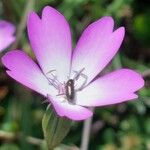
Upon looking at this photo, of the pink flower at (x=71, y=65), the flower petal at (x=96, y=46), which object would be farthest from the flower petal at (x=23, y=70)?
the flower petal at (x=96, y=46)

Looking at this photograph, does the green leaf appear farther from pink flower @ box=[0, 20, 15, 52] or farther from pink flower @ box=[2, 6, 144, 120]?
pink flower @ box=[0, 20, 15, 52]

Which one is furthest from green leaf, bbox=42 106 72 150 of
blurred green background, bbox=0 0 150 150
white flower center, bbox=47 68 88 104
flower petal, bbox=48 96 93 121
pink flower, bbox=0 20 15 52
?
blurred green background, bbox=0 0 150 150

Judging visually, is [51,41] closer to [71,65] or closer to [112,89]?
[71,65]

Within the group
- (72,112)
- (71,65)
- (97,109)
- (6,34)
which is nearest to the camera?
(72,112)

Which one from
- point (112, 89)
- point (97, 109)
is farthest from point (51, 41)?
point (97, 109)

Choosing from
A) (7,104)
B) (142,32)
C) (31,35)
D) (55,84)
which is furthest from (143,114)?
(31,35)

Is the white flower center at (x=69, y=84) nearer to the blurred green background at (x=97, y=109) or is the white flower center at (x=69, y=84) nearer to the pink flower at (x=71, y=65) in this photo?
the pink flower at (x=71, y=65)

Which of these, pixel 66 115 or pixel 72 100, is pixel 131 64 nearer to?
pixel 72 100

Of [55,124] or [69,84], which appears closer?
[55,124]
